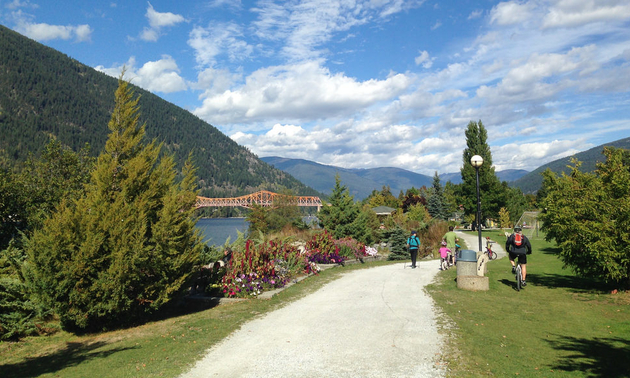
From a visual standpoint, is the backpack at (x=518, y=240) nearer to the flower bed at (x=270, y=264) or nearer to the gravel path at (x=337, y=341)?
the gravel path at (x=337, y=341)

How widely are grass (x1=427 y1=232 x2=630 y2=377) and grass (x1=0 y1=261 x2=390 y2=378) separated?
4096 mm

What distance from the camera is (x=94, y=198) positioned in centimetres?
815

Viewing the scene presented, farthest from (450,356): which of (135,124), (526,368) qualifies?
(135,124)

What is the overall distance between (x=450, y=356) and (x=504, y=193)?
5633cm

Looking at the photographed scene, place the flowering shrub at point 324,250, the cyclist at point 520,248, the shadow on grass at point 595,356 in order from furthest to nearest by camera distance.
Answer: the flowering shrub at point 324,250 → the cyclist at point 520,248 → the shadow on grass at point 595,356

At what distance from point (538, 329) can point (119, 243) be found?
8.13 m

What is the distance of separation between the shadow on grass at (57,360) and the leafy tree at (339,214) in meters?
17.6

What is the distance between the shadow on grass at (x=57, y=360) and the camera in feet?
19.2

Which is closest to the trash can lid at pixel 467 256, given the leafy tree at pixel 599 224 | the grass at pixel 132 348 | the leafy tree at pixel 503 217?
the leafy tree at pixel 599 224

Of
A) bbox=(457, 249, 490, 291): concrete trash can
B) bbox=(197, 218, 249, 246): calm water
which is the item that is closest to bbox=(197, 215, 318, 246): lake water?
bbox=(197, 218, 249, 246): calm water

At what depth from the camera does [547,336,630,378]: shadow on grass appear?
5084mm

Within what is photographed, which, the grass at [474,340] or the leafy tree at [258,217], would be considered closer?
the grass at [474,340]

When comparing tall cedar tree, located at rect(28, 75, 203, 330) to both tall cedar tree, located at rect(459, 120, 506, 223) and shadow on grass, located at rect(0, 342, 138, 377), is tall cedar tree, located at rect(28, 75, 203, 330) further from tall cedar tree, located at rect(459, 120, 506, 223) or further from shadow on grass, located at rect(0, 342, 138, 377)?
tall cedar tree, located at rect(459, 120, 506, 223)

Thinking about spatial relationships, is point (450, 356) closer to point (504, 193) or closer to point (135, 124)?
point (135, 124)
